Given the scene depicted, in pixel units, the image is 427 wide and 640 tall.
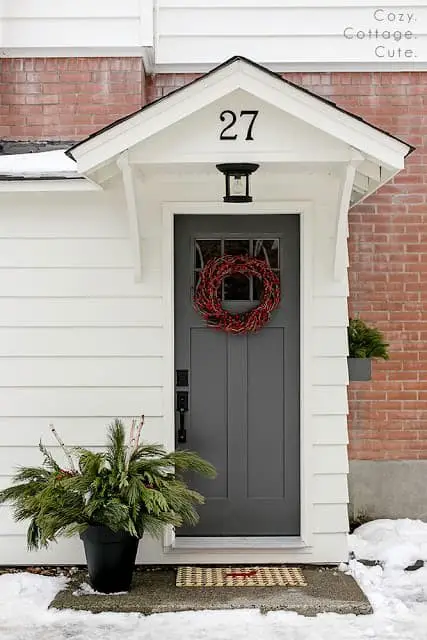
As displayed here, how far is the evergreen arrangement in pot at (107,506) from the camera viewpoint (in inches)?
224

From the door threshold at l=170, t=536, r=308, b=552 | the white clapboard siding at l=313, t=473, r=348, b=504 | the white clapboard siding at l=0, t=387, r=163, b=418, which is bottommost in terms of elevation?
the door threshold at l=170, t=536, r=308, b=552

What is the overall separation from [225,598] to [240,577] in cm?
46

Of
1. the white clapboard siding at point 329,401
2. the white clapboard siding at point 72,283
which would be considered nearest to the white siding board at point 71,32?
the white clapboard siding at point 72,283

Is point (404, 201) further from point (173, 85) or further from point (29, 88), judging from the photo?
point (29, 88)

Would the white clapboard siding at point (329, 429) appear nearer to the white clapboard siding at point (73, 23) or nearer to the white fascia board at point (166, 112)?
the white fascia board at point (166, 112)

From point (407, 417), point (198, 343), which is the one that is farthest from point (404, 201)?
point (198, 343)

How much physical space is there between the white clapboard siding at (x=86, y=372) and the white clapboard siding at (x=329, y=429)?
3.60 ft

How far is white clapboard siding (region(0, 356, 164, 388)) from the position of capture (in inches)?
253

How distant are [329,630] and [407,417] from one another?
9.47 ft

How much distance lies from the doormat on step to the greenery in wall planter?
1.42 metres

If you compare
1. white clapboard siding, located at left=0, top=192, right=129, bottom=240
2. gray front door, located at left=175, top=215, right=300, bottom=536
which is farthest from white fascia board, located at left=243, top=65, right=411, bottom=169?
white clapboard siding, located at left=0, top=192, right=129, bottom=240

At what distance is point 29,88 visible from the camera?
7809 mm

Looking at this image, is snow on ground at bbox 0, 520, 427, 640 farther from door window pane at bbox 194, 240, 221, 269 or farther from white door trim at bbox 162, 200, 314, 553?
door window pane at bbox 194, 240, 221, 269

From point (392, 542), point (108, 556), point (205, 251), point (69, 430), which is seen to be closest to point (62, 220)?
point (205, 251)
